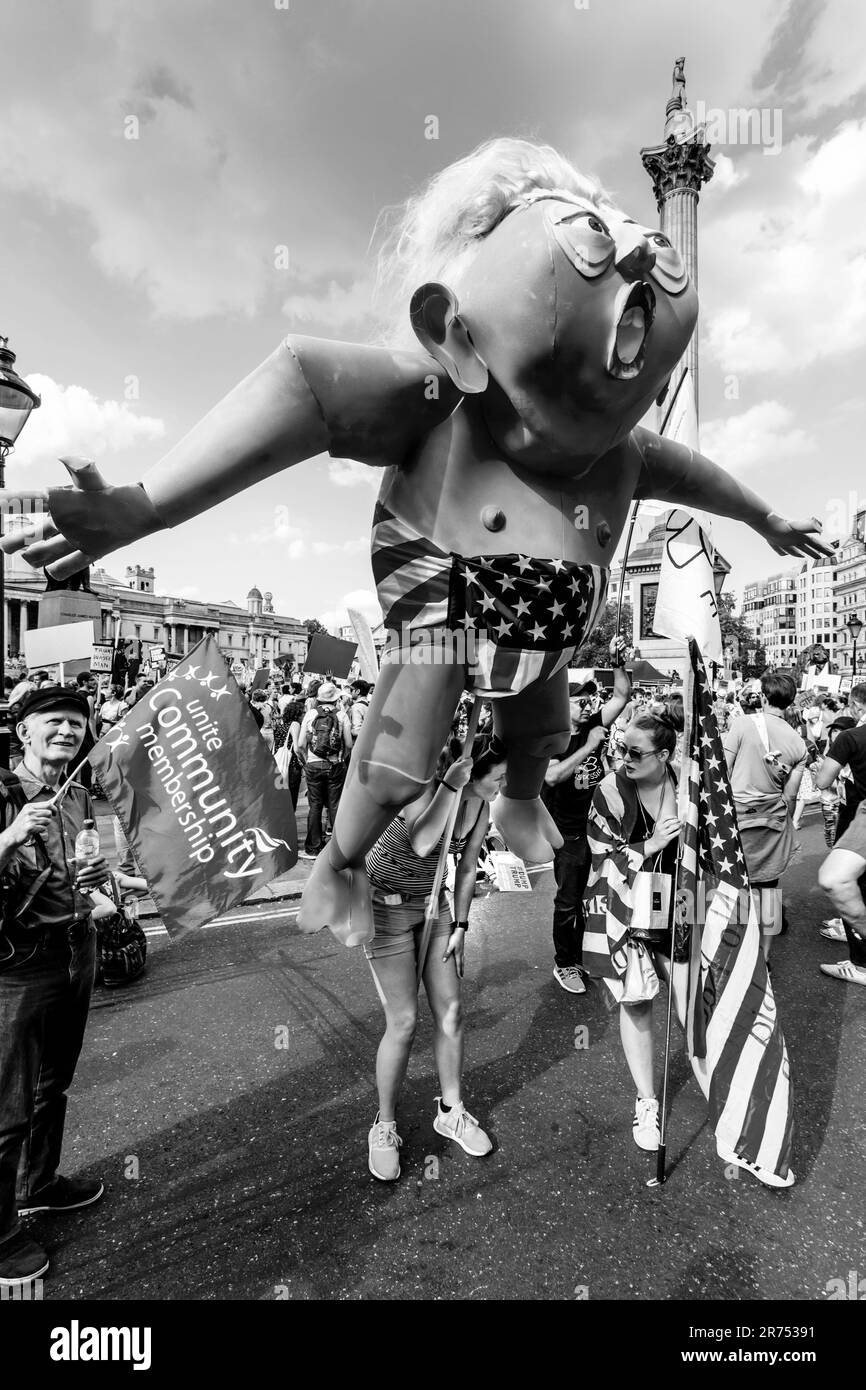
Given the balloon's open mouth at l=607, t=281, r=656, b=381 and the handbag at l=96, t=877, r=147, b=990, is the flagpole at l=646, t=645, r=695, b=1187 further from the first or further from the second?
the handbag at l=96, t=877, r=147, b=990

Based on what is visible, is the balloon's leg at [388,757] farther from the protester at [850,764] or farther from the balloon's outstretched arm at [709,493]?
the protester at [850,764]

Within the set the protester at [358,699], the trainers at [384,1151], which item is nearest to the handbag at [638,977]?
the trainers at [384,1151]

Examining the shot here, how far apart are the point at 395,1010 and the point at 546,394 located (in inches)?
93.1

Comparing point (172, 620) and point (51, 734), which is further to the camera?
point (172, 620)

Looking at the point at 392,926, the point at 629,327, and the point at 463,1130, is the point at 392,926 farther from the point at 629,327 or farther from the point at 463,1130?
the point at 629,327

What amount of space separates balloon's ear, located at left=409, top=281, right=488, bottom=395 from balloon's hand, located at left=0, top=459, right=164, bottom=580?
73cm

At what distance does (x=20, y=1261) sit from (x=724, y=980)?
8.66 feet

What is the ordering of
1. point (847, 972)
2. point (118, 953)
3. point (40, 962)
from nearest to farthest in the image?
point (40, 962)
point (118, 953)
point (847, 972)

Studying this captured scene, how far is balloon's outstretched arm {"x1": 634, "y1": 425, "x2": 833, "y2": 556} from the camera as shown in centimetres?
217

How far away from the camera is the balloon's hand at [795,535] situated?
8.09ft

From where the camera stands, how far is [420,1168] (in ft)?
9.16

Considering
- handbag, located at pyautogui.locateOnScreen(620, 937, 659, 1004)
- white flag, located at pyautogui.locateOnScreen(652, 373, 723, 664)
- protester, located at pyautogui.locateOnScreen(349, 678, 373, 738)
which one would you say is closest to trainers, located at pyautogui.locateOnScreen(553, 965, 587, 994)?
handbag, located at pyautogui.locateOnScreen(620, 937, 659, 1004)

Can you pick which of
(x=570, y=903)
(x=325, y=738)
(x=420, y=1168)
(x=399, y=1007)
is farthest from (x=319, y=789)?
(x=420, y=1168)

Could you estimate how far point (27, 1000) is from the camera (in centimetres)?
246
